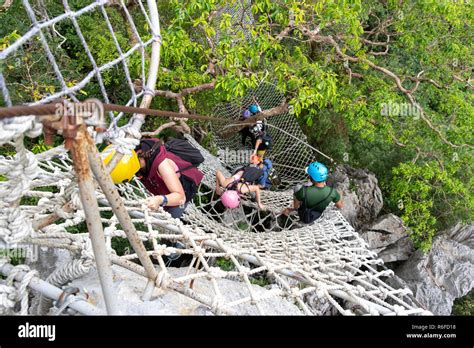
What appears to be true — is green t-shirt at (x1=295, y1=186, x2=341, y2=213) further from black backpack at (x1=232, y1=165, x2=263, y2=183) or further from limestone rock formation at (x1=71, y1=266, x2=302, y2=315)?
limestone rock formation at (x1=71, y1=266, x2=302, y2=315)

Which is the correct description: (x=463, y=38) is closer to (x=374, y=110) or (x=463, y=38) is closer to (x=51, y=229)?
(x=374, y=110)

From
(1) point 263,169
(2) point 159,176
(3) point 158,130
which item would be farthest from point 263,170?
(2) point 159,176

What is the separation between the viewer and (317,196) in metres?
2.90

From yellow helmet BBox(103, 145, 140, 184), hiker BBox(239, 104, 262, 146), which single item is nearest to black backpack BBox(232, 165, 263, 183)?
hiker BBox(239, 104, 262, 146)

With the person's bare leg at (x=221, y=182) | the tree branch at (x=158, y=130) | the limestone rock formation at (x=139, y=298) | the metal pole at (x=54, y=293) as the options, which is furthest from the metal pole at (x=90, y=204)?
the person's bare leg at (x=221, y=182)

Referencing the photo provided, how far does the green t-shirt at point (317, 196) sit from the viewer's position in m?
2.89

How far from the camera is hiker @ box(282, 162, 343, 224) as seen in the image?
289 centimetres

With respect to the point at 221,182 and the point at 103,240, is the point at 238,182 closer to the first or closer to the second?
the point at 221,182

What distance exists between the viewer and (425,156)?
4348 mm

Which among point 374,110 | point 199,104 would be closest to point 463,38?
point 374,110

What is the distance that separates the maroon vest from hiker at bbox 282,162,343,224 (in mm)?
1094

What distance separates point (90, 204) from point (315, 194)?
89.3 inches

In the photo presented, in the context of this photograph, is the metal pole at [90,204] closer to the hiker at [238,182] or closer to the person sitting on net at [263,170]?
the hiker at [238,182]
